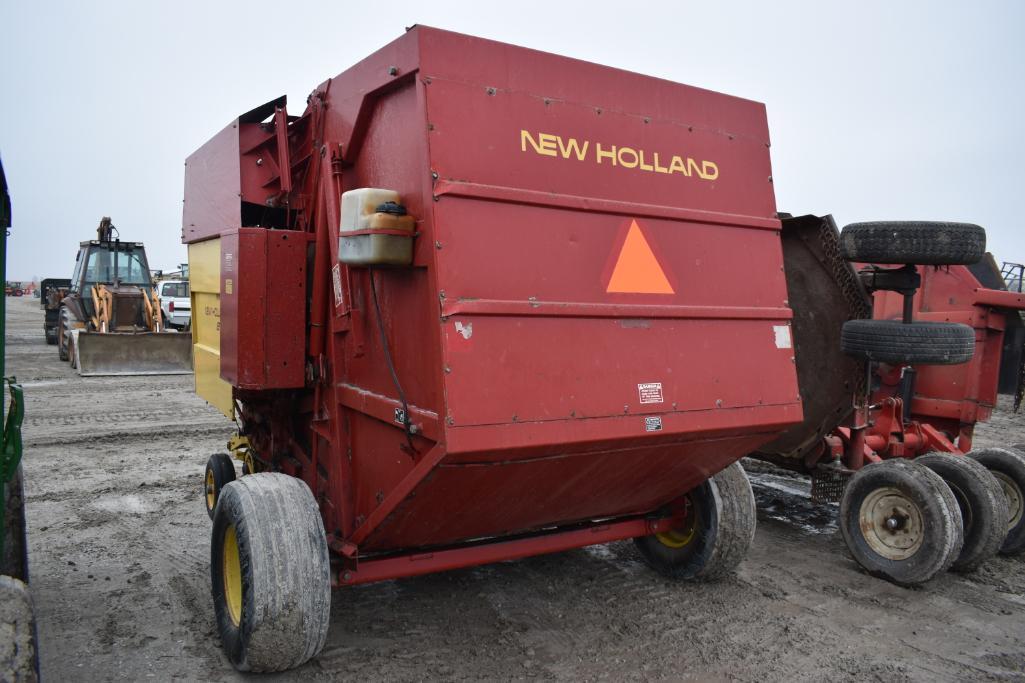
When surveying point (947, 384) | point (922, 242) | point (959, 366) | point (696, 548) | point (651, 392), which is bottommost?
point (696, 548)

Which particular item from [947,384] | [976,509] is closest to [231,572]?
[976,509]

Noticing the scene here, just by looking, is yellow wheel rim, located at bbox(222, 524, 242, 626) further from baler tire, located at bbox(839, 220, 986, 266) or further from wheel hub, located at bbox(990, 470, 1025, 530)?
wheel hub, located at bbox(990, 470, 1025, 530)

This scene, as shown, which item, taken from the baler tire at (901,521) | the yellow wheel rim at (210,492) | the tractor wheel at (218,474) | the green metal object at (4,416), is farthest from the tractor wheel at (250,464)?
the baler tire at (901,521)

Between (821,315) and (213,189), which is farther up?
(213,189)

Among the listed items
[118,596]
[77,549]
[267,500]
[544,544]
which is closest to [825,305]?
[544,544]

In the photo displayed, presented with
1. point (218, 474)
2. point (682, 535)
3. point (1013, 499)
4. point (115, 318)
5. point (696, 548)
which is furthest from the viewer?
point (115, 318)

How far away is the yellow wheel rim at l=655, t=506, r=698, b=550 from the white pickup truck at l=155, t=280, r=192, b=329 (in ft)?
66.6

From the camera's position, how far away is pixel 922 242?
470 cm

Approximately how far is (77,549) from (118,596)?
103 centimetres

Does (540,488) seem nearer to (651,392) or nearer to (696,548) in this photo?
(651,392)

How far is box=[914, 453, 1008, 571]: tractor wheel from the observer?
16.5 ft

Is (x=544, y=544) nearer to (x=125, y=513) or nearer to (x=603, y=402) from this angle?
(x=603, y=402)

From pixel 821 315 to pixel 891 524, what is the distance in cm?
156

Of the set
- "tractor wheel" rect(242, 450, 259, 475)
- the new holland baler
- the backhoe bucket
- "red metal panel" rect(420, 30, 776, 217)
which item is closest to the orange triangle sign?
the new holland baler
